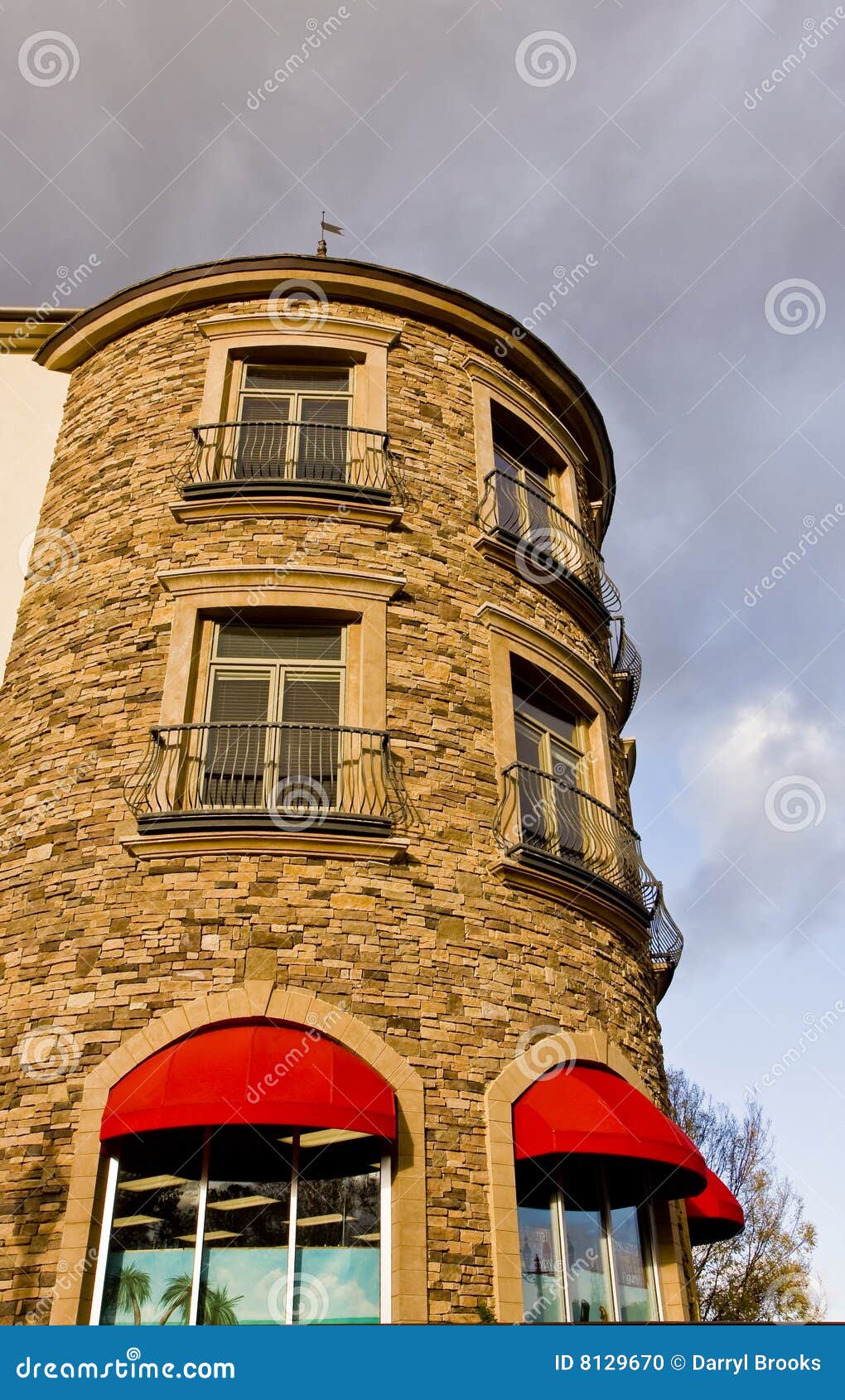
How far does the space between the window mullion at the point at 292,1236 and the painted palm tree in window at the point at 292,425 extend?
7.67 meters

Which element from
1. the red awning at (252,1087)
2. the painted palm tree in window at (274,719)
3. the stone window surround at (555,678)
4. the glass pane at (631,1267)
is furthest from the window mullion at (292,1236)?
the stone window surround at (555,678)

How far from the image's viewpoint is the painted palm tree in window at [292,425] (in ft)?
45.4

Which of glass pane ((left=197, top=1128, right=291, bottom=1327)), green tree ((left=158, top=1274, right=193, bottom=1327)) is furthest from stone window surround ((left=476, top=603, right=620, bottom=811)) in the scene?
green tree ((left=158, top=1274, right=193, bottom=1327))

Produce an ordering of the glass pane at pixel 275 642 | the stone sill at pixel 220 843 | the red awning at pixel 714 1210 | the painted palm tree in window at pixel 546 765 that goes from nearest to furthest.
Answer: the stone sill at pixel 220 843 → the red awning at pixel 714 1210 → the glass pane at pixel 275 642 → the painted palm tree in window at pixel 546 765

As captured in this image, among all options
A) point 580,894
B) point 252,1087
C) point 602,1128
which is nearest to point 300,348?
point 580,894

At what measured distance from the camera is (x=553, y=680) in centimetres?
1438

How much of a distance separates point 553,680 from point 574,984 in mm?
4113

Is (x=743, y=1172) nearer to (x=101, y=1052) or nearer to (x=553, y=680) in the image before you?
(x=553, y=680)

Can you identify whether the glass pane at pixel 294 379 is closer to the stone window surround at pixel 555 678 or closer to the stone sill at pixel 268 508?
the stone sill at pixel 268 508

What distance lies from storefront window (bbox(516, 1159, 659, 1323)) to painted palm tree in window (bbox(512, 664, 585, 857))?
11.7 ft

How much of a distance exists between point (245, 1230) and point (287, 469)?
8.64m

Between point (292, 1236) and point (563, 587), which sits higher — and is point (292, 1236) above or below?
below

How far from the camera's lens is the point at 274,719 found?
12258 millimetres

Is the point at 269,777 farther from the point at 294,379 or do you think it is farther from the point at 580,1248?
the point at 294,379
